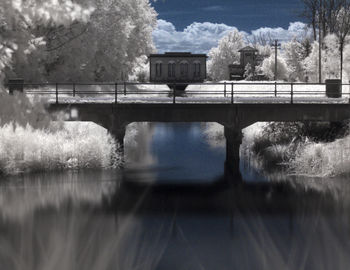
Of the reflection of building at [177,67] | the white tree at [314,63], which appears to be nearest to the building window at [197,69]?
the reflection of building at [177,67]

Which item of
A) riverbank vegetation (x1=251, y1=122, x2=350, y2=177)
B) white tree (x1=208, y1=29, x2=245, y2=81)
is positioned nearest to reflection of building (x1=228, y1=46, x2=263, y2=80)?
white tree (x1=208, y1=29, x2=245, y2=81)

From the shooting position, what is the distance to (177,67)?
376 feet

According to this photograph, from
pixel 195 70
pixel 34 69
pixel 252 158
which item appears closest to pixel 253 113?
pixel 252 158

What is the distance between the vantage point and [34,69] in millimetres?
45344

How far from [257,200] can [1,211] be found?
8.74 meters

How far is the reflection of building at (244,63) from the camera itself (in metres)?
110

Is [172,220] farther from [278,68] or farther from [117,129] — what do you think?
[278,68]

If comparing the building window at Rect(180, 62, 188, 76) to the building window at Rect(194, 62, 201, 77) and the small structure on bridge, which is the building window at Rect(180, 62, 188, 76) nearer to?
the small structure on bridge

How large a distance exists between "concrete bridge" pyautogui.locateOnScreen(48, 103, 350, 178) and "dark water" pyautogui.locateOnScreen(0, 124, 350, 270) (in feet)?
7.46

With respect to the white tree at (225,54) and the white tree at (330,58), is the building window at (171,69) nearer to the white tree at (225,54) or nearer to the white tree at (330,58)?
the white tree at (225,54)

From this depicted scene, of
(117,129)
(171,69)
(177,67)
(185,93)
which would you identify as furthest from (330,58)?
(171,69)

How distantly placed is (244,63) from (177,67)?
48.9 ft

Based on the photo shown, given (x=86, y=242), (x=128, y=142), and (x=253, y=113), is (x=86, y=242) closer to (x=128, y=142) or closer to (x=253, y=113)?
(x=253, y=113)

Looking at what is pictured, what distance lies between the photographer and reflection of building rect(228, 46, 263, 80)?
110 m
